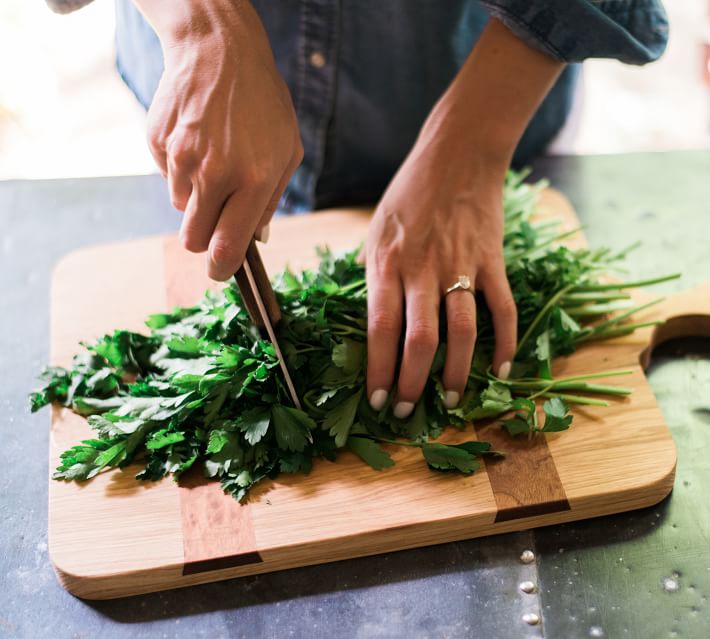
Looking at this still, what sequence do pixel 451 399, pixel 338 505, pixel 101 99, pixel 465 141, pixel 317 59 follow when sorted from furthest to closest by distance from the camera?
pixel 101 99
pixel 317 59
pixel 465 141
pixel 451 399
pixel 338 505

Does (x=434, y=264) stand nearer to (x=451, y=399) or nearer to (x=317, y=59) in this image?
(x=451, y=399)

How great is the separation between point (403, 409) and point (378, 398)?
5 centimetres

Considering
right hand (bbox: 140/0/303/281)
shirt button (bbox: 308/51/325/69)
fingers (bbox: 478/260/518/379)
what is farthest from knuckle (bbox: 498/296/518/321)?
shirt button (bbox: 308/51/325/69)

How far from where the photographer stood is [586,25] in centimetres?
144

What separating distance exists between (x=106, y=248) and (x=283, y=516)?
0.86 meters

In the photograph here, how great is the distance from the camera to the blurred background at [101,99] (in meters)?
3.29

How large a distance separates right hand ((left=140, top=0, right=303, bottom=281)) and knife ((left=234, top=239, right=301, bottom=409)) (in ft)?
0.15

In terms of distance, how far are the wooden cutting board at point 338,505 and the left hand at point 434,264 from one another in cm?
14

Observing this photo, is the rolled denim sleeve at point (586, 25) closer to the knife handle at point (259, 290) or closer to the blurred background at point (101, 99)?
the knife handle at point (259, 290)

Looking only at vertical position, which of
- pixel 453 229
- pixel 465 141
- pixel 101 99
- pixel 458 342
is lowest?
pixel 101 99

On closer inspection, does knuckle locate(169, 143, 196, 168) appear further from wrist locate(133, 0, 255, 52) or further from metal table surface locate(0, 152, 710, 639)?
metal table surface locate(0, 152, 710, 639)

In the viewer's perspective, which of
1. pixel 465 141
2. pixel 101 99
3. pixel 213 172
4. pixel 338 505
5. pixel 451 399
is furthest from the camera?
pixel 101 99

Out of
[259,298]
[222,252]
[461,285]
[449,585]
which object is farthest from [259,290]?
[449,585]

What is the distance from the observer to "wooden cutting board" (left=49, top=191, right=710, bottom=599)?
128 cm
